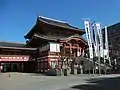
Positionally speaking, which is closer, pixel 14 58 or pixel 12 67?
pixel 14 58

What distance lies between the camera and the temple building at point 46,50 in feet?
148

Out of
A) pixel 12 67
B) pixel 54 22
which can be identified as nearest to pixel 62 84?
pixel 54 22

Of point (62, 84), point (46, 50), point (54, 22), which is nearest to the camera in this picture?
point (62, 84)

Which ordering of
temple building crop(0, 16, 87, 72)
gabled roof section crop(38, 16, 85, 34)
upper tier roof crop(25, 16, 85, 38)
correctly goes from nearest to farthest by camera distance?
temple building crop(0, 16, 87, 72)
upper tier roof crop(25, 16, 85, 38)
gabled roof section crop(38, 16, 85, 34)

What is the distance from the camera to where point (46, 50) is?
151ft

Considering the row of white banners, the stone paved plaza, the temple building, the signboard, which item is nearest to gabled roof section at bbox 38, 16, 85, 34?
the temple building

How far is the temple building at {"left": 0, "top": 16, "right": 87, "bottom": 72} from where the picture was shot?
1778 inches

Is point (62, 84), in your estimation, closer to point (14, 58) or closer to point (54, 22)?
point (14, 58)

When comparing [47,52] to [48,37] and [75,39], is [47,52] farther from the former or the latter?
[75,39]

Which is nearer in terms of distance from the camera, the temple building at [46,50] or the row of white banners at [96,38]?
the row of white banners at [96,38]

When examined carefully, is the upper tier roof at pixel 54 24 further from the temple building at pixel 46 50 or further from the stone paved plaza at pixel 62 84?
the stone paved plaza at pixel 62 84

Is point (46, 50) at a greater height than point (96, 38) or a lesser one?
lesser

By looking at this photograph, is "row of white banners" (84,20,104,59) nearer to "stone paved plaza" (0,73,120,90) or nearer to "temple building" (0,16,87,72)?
"temple building" (0,16,87,72)

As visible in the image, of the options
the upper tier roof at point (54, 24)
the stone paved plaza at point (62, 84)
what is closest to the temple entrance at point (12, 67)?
the upper tier roof at point (54, 24)
